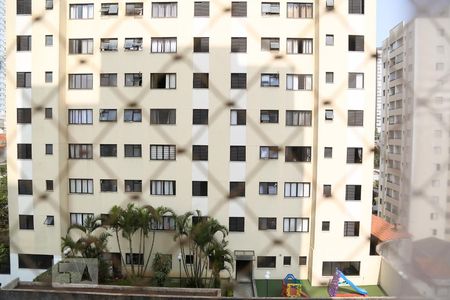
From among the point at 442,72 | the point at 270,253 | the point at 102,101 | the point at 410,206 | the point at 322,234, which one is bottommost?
the point at 270,253

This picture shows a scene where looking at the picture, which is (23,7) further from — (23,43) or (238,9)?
(238,9)

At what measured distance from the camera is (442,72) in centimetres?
30

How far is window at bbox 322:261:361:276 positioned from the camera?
8.07ft

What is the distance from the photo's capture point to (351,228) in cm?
239

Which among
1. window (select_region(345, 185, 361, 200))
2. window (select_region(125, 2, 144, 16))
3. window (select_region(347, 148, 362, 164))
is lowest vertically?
window (select_region(345, 185, 361, 200))

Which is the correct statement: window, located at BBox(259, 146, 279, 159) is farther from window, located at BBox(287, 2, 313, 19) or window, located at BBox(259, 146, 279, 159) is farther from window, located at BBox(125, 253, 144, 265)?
window, located at BBox(125, 253, 144, 265)

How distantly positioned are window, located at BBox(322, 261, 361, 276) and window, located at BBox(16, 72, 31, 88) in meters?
2.68

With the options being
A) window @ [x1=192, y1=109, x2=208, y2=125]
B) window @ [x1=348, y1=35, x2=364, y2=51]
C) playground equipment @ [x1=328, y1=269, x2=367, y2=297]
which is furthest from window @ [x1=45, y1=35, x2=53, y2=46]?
playground equipment @ [x1=328, y1=269, x2=367, y2=297]

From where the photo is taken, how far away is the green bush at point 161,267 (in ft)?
7.51

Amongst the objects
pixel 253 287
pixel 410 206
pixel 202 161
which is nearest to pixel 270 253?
pixel 253 287

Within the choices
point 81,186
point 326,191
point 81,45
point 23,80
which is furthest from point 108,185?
point 326,191

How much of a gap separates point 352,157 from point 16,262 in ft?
9.58

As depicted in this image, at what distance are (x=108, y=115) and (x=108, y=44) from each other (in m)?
0.55

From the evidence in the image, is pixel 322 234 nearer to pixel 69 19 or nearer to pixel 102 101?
pixel 102 101
